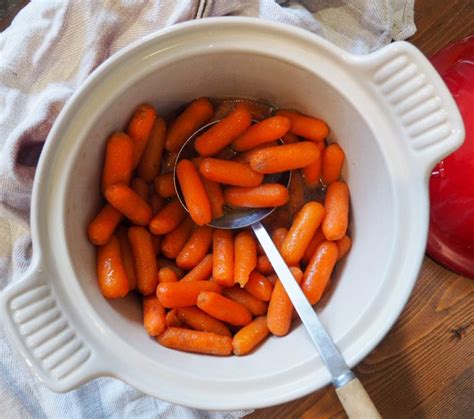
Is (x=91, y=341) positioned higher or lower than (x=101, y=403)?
higher

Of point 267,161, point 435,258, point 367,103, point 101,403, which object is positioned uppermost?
point 367,103

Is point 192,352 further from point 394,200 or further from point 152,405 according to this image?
point 394,200

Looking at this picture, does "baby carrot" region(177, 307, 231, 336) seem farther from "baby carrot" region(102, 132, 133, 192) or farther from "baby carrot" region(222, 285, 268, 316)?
"baby carrot" region(102, 132, 133, 192)

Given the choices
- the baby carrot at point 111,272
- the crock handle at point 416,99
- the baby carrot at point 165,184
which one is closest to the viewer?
the crock handle at point 416,99

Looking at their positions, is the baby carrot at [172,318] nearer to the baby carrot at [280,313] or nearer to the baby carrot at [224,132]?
the baby carrot at [280,313]

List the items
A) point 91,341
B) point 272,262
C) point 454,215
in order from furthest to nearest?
1. point 454,215
2. point 272,262
3. point 91,341

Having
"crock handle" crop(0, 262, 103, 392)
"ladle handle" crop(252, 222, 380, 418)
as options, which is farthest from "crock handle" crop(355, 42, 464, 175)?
"crock handle" crop(0, 262, 103, 392)

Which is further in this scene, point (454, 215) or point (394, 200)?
point (454, 215)

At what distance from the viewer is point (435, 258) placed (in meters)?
0.90

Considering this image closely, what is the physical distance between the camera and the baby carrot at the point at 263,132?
0.75 metres

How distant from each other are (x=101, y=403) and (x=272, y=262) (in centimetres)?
37

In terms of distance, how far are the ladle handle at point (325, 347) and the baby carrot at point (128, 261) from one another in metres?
0.19

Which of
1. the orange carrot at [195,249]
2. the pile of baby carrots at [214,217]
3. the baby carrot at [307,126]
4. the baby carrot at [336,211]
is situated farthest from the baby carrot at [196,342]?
the baby carrot at [307,126]

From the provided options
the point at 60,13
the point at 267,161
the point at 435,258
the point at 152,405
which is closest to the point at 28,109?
the point at 60,13
